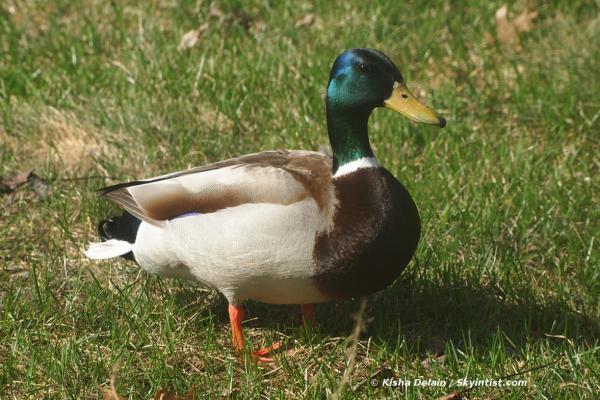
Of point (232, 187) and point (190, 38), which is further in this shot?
point (190, 38)

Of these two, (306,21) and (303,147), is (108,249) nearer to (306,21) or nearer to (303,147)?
(303,147)

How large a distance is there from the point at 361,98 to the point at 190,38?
2.74 metres

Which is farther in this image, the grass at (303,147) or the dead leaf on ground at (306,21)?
the dead leaf on ground at (306,21)

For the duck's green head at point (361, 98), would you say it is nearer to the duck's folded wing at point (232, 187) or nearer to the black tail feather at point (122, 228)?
the duck's folded wing at point (232, 187)

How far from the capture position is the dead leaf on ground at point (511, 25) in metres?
6.34

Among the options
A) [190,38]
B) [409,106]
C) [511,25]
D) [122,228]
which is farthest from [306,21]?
[409,106]

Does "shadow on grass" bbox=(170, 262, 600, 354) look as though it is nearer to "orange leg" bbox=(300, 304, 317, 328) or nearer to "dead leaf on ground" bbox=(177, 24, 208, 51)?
"orange leg" bbox=(300, 304, 317, 328)

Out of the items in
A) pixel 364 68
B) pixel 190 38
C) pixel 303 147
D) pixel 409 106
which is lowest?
pixel 303 147

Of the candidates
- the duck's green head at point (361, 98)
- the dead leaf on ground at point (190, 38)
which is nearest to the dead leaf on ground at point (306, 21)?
the dead leaf on ground at point (190, 38)

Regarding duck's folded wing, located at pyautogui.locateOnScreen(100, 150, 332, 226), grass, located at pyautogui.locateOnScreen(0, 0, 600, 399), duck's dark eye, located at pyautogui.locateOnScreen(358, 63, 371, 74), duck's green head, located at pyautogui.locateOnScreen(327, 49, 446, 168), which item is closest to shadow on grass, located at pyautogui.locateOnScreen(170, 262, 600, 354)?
grass, located at pyautogui.locateOnScreen(0, 0, 600, 399)

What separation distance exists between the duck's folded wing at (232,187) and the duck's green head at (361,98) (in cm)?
15

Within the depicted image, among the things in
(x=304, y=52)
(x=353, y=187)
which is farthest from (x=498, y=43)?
(x=353, y=187)

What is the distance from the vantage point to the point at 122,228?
4.20 meters

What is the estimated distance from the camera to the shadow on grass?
4.05m
